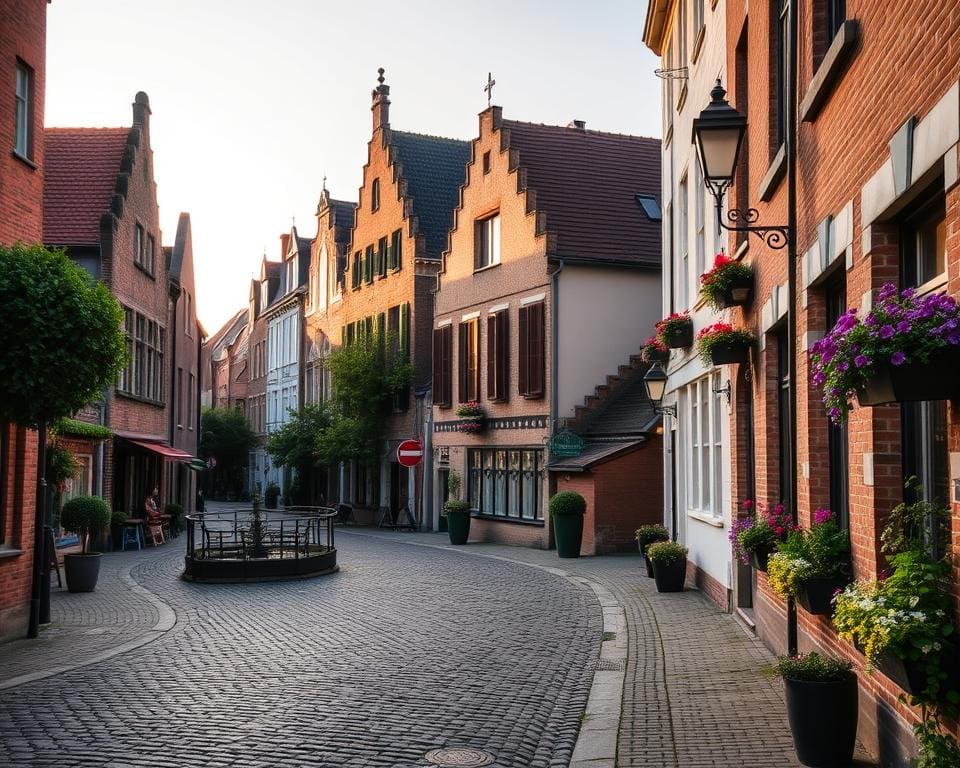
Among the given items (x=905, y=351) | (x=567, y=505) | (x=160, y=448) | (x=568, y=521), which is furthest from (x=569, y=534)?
(x=905, y=351)

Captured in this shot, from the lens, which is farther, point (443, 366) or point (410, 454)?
point (443, 366)

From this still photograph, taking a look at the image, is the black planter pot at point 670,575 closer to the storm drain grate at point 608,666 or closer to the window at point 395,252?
the storm drain grate at point 608,666

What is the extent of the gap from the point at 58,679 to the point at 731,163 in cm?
742

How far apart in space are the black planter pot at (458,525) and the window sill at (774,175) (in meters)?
18.0

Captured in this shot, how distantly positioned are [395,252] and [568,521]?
672 inches

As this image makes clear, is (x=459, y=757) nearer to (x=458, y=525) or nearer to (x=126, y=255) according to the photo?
(x=458, y=525)

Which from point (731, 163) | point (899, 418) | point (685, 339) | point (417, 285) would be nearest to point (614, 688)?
point (899, 418)

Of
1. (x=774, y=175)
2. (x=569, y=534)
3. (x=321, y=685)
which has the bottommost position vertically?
(x=321, y=685)

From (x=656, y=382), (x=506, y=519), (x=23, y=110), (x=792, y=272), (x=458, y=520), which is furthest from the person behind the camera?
(x=506, y=519)

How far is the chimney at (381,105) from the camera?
39281 millimetres

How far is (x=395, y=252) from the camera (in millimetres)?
37500

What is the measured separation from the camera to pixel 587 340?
26.5 meters

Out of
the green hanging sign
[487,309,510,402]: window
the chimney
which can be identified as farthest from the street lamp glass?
the chimney

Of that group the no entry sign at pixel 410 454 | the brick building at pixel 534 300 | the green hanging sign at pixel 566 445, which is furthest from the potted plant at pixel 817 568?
the no entry sign at pixel 410 454
